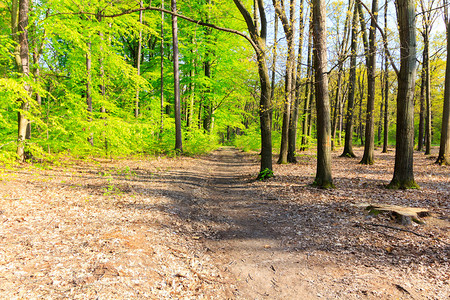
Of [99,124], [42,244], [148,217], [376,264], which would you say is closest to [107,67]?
[99,124]

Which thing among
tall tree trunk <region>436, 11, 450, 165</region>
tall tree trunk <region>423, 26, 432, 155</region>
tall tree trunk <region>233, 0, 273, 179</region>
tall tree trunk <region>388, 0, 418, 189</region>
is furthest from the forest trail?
tall tree trunk <region>423, 26, 432, 155</region>

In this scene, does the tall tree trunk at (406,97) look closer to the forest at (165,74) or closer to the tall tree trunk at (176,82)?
the forest at (165,74)

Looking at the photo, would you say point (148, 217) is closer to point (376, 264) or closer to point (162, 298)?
point (162, 298)

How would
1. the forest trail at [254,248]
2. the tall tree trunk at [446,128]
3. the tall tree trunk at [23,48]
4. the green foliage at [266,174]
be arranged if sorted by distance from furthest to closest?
the tall tree trunk at [446,128], the green foliage at [266,174], the tall tree trunk at [23,48], the forest trail at [254,248]

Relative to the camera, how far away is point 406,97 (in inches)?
280

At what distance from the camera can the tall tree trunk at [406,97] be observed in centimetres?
701

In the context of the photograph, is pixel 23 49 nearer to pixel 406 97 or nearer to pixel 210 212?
pixel 210 212

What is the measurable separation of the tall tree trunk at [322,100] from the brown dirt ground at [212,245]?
0.71 m

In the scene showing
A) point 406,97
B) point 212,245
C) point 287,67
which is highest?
point 287,67

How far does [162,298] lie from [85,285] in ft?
2.96

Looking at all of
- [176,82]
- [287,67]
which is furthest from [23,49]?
[287,67]

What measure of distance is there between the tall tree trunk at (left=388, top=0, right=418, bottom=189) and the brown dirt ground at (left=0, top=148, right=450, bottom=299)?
→ 2.12 ft

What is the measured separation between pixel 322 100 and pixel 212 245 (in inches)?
232

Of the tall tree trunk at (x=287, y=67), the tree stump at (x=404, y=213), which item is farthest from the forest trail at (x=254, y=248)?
the tall tree trunk at (x=287, y=67)
